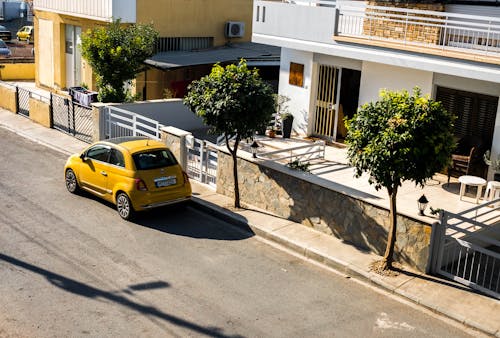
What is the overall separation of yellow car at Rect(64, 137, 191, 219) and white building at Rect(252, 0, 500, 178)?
6.09 m

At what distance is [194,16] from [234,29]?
2110mm

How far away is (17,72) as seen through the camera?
32.7 meters

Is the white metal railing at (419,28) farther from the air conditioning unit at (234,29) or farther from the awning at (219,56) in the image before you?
the air conditioning unit at (234,29)

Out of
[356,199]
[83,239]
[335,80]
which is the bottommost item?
[83,239]

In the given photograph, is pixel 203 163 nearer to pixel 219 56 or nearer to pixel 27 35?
pixel 219 56

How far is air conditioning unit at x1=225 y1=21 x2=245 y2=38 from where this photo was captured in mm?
27091

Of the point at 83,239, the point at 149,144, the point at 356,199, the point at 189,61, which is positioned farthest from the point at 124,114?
the point at 356,199

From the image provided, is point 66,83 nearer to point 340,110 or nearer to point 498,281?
point 340,110

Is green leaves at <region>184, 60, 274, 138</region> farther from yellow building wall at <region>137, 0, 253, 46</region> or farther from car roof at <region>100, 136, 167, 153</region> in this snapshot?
yellow building wall at <region>137, 0, 253, 46</region>

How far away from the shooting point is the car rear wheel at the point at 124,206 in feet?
43.5

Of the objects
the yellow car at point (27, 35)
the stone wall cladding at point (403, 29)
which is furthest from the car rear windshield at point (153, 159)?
the yellow car at point (27, 35)

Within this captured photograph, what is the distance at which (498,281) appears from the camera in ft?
35.6

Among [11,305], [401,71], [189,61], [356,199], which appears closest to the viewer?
[11,305]

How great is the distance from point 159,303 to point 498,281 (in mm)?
5807
